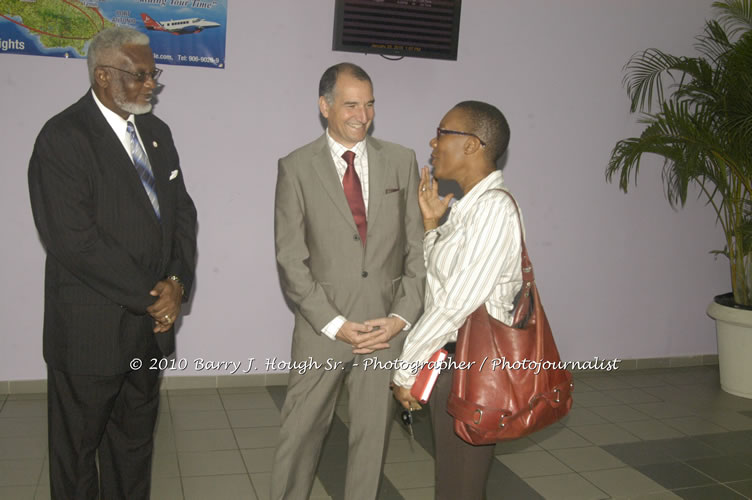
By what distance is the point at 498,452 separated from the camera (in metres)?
3.99

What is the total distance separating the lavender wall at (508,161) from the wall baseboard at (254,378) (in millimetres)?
54

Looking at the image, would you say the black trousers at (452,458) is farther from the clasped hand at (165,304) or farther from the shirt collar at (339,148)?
the clasped hand at (165,304)

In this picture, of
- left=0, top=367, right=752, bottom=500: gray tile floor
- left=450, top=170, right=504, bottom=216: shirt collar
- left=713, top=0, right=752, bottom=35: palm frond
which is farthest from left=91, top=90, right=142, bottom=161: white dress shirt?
left=713, top=0, right=752, bottom=35: palm frond

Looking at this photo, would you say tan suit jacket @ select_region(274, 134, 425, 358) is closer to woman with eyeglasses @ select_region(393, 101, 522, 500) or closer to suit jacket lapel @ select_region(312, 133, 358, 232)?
suit jacket lapel @ select_region(312, 133, 358, 232)

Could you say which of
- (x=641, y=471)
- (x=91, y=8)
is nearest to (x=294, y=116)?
(x=91, y=8)

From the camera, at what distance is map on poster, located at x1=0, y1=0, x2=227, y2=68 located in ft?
13.5

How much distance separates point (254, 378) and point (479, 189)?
2997mm

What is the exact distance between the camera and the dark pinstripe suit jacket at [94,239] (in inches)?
98.7

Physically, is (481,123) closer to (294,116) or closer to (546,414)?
(546,414)

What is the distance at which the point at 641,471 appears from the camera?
3.85 metres

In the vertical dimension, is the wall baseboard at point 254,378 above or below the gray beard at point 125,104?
below

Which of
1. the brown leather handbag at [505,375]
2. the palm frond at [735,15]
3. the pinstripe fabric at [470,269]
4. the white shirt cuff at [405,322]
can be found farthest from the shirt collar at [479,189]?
the palm frond at [735,15]

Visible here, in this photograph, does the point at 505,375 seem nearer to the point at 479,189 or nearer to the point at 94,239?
the point at 479,189

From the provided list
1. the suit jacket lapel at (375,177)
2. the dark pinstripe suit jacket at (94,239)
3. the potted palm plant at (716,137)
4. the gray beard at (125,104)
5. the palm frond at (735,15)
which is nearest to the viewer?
the dark pinstripe suit jacket at (94,239)
